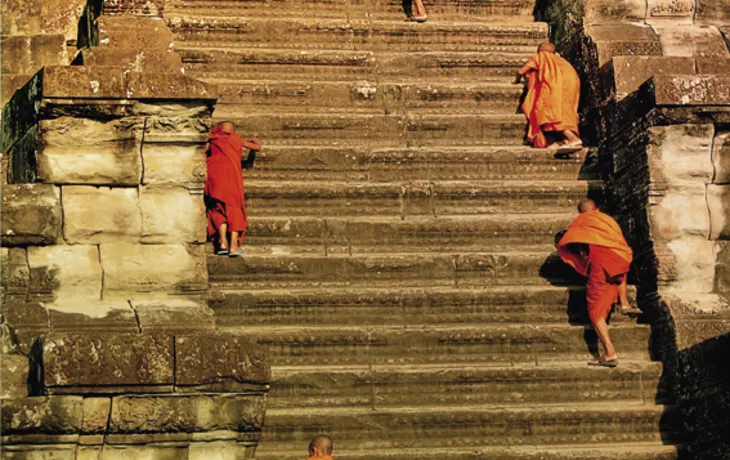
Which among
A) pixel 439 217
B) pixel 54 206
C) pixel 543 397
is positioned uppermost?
pixel 54 206

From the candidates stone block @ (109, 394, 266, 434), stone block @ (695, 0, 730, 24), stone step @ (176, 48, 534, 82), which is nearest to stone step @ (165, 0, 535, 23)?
stone step @ (176, 48, 534, 82)

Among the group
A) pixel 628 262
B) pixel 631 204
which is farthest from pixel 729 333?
pixel 631 204

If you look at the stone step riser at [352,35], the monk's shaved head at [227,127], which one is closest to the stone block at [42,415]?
the monk's shaved head at [227,127]

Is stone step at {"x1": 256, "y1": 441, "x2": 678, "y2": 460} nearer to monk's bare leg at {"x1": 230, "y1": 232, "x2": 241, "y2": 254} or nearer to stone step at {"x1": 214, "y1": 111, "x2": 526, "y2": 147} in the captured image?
monk's bare leg at {"x1": 230, "y1": 232, "x2": 241, "y2": 254}

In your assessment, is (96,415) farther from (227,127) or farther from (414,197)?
(414,197)

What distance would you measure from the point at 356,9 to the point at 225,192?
3.37 m

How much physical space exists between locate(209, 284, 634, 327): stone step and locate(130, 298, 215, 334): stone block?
1017 millimetres

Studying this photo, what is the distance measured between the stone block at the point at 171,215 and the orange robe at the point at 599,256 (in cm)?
262

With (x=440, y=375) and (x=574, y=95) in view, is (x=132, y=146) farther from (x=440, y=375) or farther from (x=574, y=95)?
(x=574, y=95)

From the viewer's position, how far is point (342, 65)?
11.9 meters

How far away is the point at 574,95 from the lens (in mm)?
11695

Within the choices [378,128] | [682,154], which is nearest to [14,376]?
[378,128]

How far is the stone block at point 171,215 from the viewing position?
28.5 ft

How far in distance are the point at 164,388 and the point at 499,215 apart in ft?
13.1
